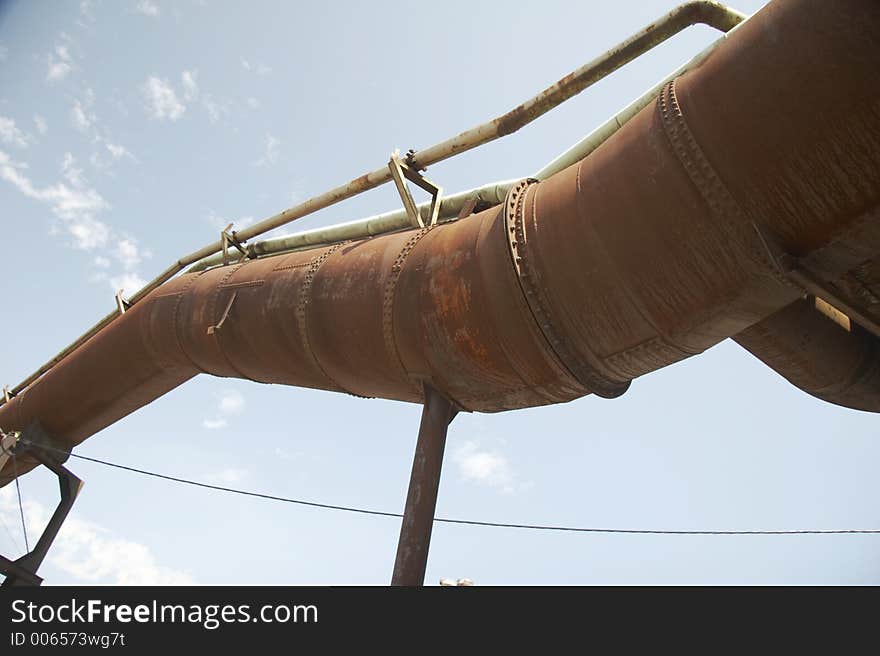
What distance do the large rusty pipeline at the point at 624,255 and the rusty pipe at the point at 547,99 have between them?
1.09m

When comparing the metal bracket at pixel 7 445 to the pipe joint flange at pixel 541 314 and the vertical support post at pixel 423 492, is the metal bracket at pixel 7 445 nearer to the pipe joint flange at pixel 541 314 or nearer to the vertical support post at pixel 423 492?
the vertical support post at pixel 423 492

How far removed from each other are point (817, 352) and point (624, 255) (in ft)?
8.95

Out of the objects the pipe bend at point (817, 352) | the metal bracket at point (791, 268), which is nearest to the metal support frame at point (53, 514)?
the pipe bend at point (817, 352)

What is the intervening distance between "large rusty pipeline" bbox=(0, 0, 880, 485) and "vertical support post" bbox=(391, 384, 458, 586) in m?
0.21

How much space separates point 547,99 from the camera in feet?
19.1

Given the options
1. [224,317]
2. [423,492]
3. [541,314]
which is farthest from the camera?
[224,317]

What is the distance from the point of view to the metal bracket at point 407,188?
6.36m

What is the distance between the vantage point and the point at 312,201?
25.5 ft

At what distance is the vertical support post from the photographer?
15.1ft

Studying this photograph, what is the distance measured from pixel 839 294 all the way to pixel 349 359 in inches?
162

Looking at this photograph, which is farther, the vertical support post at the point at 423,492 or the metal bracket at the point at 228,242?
the metal bracket at the point at 228,242

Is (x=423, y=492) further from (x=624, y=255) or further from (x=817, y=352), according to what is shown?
(x=817, y=352)

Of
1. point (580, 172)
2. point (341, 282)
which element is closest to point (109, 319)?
point (341, 282)

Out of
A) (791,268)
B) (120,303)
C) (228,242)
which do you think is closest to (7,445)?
(120,303)
